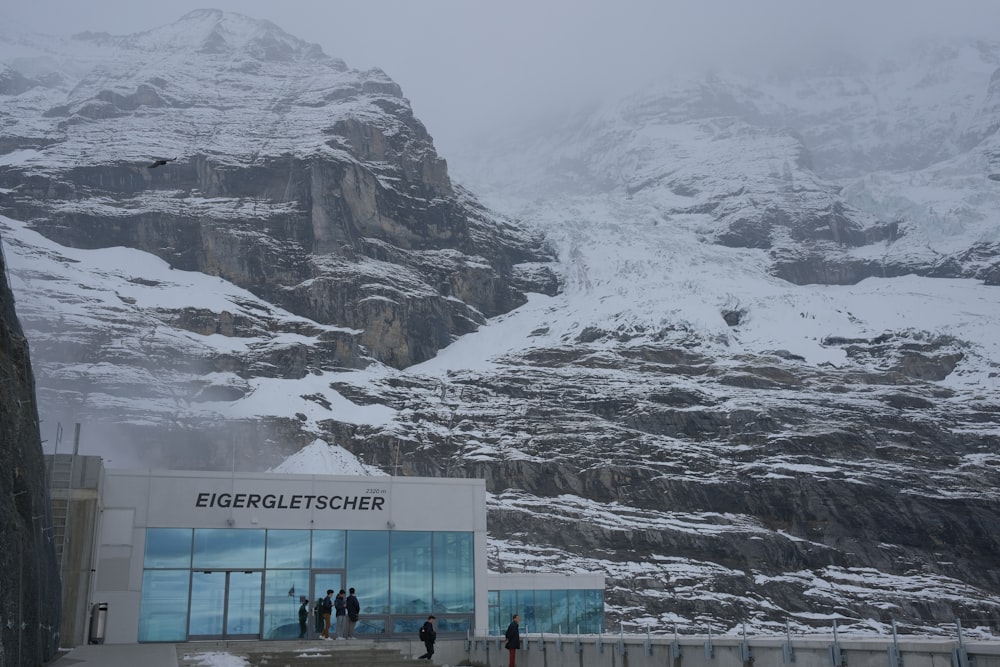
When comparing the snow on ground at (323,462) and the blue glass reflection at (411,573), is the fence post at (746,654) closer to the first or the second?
the blue glass reflection at (411,573)

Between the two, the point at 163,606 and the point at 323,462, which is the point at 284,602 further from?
the point at 323,462

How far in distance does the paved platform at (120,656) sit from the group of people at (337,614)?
4.18 metres

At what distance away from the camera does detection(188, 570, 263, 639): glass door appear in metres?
30.6

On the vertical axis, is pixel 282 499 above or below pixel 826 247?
below

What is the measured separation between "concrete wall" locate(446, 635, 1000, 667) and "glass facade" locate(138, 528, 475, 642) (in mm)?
4692

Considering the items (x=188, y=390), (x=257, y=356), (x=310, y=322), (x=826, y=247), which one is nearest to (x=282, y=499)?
(x=188, y=390)

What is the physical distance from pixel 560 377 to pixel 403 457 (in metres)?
27.4

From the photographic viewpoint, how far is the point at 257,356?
136 metres

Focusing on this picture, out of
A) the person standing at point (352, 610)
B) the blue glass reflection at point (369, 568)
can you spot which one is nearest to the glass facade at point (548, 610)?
the blue glass reflection at point (369, 568)

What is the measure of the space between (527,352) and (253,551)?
381 feet

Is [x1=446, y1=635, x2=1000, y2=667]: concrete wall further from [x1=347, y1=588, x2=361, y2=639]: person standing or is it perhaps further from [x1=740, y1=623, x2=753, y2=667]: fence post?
[x1=347, y1=588, x2=361, y2=639]: person standing

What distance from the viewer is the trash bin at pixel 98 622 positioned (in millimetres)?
29297

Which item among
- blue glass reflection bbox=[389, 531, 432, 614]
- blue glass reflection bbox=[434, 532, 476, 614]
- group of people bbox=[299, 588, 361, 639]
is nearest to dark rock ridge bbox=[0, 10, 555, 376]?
blue glass reflection bbox=[434, 532, 476, 614]

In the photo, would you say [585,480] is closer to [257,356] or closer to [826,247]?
[257,356]
